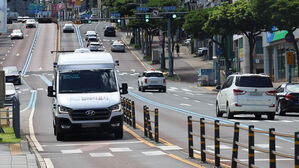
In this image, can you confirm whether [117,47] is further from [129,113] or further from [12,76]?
[129,113]

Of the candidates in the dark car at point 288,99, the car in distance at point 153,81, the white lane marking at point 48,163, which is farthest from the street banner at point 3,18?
the car in distance at point 153,81

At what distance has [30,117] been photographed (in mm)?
33094

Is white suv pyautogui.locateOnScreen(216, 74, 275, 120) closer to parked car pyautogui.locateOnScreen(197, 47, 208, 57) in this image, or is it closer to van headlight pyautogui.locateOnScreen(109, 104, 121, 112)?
van headlight pyautogui.locateOnScreen(109, 104, 121, 112)

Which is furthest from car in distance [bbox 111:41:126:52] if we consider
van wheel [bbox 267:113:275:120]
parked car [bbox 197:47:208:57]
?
van wheel [bbox 267:113:275:120]

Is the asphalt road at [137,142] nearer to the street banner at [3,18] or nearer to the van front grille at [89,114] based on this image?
the van front grille at [89,114]

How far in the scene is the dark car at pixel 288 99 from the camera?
3047cm

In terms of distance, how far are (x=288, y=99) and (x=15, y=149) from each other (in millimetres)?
16411

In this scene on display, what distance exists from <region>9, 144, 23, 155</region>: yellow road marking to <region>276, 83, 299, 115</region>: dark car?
1568 cm

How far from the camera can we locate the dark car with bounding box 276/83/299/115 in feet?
100.0

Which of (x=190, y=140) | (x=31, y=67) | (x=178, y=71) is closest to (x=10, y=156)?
(x=190, y=140)

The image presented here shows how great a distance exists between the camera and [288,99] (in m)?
30.6

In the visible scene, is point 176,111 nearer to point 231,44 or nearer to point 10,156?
point 10,156

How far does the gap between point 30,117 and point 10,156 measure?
1795 cm

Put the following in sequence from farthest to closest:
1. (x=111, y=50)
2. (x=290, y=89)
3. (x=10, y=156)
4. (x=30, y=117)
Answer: (x=111, y=50), (x=30, y=117), (x=290, y=89), (x=10, y=156)
